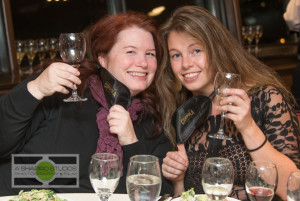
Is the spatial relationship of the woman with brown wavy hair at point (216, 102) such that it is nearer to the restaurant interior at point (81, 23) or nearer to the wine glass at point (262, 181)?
the wine glass at point (262, 181)

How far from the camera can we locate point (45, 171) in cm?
198

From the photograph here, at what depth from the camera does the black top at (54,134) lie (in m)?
1.83

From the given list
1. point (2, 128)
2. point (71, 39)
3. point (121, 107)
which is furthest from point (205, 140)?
point (2, 128)

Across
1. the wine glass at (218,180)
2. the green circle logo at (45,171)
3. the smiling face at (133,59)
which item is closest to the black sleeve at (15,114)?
the green circle logo at (45,171)

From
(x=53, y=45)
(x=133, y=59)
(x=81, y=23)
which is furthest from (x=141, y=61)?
(x=81, y=23)

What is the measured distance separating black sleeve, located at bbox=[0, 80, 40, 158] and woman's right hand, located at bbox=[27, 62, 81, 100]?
0.03 metres

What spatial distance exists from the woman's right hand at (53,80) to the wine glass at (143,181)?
24.9 inches

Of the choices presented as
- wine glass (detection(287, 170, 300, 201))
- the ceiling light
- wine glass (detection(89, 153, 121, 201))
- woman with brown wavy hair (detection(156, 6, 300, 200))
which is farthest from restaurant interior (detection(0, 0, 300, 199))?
wine glass (detection(287, 170, 300, 201))

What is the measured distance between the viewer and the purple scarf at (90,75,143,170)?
6.50 ft

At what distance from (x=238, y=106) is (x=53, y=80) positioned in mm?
755

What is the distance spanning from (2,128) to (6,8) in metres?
2.02

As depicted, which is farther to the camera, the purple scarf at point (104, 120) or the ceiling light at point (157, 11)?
the ceiling light at point (157, 11)

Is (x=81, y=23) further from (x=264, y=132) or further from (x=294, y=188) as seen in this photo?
(x=294, y=188)

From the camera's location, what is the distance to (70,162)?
1.99 m
